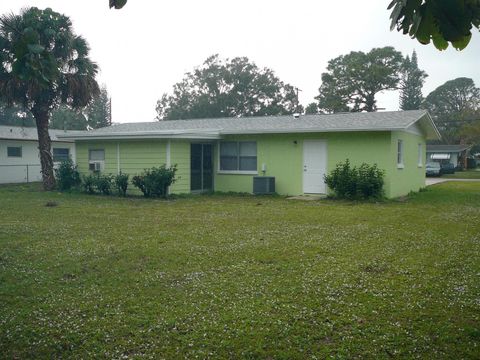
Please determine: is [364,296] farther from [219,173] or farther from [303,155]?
[219,173]

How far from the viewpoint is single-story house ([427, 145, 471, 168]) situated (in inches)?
1934

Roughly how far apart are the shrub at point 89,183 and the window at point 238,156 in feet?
16.8

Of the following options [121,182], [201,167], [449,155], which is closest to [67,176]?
[121,182]

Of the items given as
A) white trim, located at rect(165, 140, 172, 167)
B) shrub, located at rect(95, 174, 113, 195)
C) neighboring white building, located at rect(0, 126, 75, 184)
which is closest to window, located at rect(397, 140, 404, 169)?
white trim, located at rect(165, 140, 172, 167)

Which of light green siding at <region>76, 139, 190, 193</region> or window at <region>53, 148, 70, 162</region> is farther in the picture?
window at <region>53, 148, 70, 162</region>

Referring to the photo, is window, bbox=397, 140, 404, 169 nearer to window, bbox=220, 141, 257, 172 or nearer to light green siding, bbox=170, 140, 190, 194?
window, bbox=220, 141, 257, 172

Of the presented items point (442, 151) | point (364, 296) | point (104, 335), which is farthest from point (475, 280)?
point (442, 151)

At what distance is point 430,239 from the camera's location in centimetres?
881

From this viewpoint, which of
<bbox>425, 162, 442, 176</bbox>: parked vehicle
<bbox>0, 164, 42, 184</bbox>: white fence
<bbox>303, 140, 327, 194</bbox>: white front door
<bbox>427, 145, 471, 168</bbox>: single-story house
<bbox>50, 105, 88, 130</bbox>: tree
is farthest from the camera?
<bbox>50, 105, 88, 130</bbox>: tree

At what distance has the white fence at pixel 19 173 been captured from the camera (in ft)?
84.1

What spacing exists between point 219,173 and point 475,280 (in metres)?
14.2

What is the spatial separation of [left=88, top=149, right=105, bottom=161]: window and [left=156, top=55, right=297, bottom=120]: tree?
2977 centimetres

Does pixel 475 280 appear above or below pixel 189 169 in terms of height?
below

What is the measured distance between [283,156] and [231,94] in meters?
33.3
